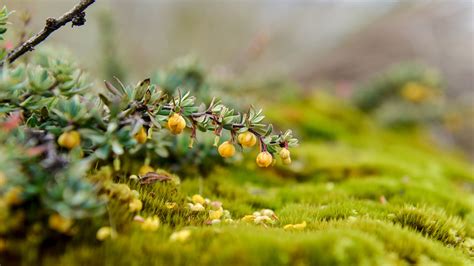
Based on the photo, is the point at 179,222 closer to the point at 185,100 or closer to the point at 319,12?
the point at 185,100

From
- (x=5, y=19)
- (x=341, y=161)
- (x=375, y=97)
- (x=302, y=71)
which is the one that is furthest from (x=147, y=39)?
(x=5, y=19)

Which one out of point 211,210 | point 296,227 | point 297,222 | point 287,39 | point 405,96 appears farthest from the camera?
point 287,39

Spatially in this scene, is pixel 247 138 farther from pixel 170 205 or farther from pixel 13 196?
pixel 13 196

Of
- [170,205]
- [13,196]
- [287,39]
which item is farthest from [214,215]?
[287,39]

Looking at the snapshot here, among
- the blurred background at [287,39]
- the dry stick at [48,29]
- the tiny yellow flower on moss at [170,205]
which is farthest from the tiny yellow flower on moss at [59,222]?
the blurred background at [287,39]

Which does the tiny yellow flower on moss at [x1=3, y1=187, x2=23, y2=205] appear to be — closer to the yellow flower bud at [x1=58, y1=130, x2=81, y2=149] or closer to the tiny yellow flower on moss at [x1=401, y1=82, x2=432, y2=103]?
the yellow flower bud at [x1=58, y1=130, x2=81, y2=149]

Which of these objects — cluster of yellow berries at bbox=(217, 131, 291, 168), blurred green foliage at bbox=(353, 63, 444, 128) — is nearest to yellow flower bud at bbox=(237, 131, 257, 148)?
cluster of yellow berries at bbox=(217, 131, 291, 168)

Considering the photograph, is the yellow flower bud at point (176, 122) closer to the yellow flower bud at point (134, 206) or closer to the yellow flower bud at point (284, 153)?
the yellow flower bud at point (134, 206)
